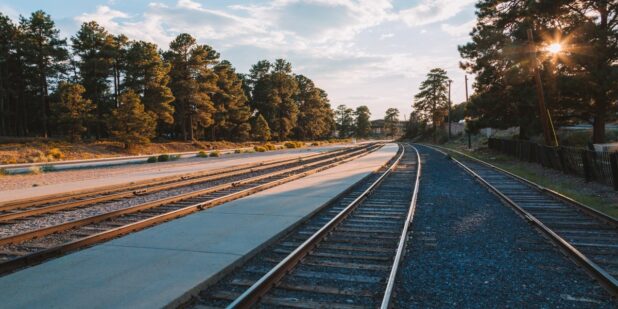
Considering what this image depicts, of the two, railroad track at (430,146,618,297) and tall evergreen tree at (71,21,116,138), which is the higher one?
tall evergreen tree at (71,21,116,138)

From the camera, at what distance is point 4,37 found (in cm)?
5503

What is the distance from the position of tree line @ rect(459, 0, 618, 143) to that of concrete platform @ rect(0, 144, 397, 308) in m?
19.1

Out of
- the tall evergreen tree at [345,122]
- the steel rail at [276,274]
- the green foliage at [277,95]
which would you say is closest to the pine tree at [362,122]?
the tall evergreen tree at [345,122]

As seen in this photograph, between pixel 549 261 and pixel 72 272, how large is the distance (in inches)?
273

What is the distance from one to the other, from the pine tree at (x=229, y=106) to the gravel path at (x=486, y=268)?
59.7m

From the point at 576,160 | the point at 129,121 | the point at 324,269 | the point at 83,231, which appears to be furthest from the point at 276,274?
the point at 129,121

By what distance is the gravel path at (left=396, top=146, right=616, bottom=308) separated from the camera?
4.85 m

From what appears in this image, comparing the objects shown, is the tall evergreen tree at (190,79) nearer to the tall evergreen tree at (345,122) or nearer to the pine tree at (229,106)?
the pine tree at (229,106)

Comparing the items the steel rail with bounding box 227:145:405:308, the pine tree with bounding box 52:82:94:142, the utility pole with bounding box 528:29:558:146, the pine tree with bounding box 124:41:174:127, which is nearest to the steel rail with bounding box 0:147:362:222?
the steel rail with bounding box 227:145:405:308

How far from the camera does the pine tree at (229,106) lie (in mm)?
67062

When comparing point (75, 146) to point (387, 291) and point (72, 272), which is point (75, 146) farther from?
point (387, 291)

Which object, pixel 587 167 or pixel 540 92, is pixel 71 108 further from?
pixel 587 167

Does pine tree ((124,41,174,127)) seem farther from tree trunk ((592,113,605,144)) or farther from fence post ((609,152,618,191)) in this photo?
fence post ((609,152,618,191))

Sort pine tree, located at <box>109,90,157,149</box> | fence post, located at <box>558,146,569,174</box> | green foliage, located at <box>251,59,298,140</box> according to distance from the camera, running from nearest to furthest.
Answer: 1. fence post, located at <box>558,146,569,174</box>
2. pine tree, located at <box>109,90,157,149</box>
3. green foliage, located at <box>251,59,298,140</box>
